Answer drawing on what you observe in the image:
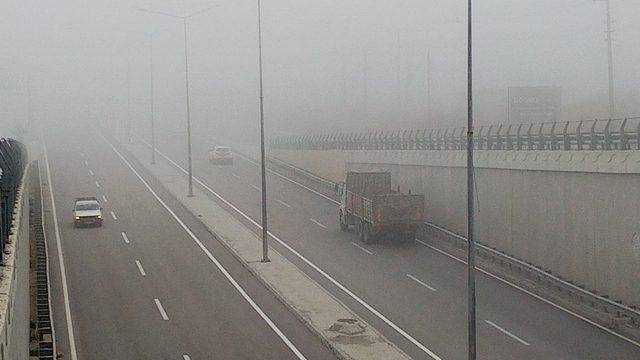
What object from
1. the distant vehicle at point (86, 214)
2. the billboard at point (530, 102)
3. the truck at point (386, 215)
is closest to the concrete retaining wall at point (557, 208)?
the truck at point (386, 215)

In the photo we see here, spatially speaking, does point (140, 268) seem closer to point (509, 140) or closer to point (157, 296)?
point (157, 296)

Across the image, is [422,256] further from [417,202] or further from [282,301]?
[282,301]

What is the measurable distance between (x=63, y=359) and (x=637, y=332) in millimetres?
16436

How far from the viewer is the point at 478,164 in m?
39.6

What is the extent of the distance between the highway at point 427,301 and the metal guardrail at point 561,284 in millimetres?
868

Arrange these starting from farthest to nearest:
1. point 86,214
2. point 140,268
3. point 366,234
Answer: point 86,214
point 366,234
point 140,268

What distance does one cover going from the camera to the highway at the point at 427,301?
24016 mm

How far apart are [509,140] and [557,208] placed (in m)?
6.42

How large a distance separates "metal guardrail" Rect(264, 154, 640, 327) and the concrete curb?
7.60m

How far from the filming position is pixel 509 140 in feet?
124

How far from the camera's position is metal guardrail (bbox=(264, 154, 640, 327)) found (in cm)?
2617

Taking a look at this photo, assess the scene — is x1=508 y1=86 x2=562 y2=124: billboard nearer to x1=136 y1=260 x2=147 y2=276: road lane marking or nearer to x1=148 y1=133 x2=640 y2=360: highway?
x1=148 y1=133 x2=640 y2=360: highway

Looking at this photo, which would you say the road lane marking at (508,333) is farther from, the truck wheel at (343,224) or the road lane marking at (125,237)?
the road lane marking at (125,237)

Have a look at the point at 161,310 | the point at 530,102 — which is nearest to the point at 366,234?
the point at 161,310
